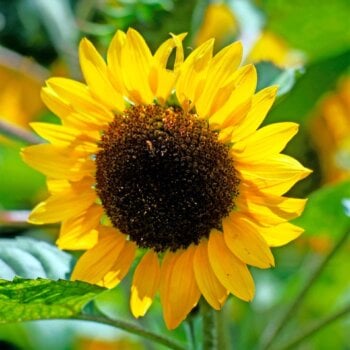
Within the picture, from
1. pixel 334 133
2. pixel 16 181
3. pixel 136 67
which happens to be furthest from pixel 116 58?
pixel 334 133

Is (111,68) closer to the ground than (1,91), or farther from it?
farther from it

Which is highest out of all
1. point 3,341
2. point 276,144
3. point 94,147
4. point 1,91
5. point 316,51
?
point 316,51

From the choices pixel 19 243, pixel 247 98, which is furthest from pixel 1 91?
pixel 247 98

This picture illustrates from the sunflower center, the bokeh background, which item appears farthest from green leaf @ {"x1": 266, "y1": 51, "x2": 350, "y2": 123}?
the sunflower center

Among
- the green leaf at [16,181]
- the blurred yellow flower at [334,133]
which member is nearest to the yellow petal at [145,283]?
the green leaf at [16,181]

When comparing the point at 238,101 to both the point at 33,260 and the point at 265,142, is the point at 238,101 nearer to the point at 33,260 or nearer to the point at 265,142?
the point at 265,142

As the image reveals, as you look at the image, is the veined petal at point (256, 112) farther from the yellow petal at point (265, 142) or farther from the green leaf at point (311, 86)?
the green leaf at point (311, 86)

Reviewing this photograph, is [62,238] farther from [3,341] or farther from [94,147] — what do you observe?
[3,341]
